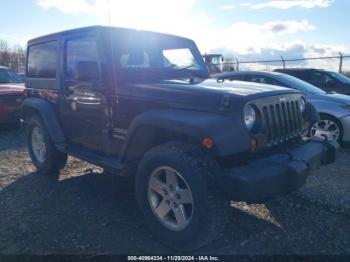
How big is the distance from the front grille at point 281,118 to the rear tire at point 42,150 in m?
3.25

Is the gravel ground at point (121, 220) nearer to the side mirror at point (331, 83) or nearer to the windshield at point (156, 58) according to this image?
the windshield at point (156, 58)

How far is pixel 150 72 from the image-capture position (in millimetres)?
4133

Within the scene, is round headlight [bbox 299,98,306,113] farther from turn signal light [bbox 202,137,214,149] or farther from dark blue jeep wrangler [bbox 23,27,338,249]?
turn signal light [bbox 202,137,214,149]

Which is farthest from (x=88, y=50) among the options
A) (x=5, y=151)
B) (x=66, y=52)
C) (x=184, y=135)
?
(x=5, y=151)

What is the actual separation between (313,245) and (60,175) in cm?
372

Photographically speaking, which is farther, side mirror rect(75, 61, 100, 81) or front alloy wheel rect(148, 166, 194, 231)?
side mirror rect(75, 61, 100, 81)

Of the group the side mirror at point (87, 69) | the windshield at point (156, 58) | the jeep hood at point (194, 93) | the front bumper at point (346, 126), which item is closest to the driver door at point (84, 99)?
the side mirror at point (87, 69)

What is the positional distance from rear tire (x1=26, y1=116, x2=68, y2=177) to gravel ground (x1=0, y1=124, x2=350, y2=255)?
0.19 meters

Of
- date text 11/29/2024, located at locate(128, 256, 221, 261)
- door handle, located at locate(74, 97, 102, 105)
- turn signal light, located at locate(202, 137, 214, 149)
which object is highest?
door handle, located at locate(74, 97, 102, 105)

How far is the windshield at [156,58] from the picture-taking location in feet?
13.0

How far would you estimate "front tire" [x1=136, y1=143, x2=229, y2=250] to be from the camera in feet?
9.30

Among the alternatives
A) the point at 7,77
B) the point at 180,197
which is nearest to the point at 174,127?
the point at 180,197

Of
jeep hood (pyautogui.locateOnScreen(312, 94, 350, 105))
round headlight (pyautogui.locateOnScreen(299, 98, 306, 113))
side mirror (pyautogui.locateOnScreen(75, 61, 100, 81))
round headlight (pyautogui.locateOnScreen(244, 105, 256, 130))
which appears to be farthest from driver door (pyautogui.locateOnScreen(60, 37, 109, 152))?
jeep hood (pyautogui.locateOnScreen(312, 94, 350, 105))

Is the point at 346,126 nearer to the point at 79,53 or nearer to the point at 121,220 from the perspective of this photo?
the point at 121,220
